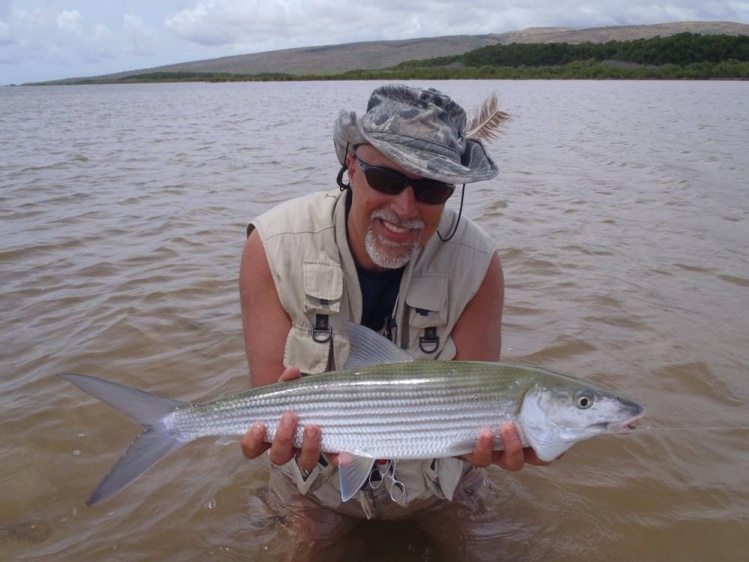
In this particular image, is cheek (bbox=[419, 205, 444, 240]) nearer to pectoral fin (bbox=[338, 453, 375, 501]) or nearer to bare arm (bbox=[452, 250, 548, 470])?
bare arm (bbox=[452, 250, 548, 470])

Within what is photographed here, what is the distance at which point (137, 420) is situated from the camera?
10.1 feet

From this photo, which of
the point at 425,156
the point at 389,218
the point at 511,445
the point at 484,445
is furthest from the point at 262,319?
the point at 511,445

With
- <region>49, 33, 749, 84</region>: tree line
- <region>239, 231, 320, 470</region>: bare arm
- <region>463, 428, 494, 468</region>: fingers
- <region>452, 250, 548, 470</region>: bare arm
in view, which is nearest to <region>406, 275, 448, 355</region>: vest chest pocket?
<region>452, 250, 548, 470</region>: bare arm

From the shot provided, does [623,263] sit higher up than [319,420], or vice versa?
[319,420]

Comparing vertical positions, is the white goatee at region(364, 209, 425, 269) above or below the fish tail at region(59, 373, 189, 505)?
above

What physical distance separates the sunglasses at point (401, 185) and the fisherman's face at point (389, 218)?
25 mm

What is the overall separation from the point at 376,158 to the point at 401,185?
226mm

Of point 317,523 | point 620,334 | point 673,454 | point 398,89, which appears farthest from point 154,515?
point 620,334

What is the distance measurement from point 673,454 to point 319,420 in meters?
3.30

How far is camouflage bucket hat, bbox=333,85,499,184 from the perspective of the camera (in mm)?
3324

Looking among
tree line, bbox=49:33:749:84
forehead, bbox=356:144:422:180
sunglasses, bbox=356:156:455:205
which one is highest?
forehead, bbox=356:144:422:180

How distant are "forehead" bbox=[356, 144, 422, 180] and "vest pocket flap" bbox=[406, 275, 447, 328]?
707 mm

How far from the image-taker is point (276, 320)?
3.82 meters

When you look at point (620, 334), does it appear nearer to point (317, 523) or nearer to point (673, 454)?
point (673, 454)
